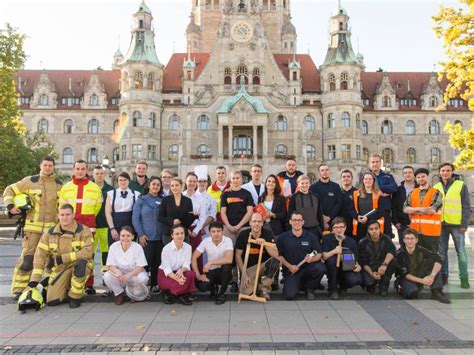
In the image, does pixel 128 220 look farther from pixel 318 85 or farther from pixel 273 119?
pixel 318 85

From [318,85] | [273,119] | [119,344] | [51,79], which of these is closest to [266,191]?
[119,344]

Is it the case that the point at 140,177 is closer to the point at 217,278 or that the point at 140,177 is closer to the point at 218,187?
the point at 218,187

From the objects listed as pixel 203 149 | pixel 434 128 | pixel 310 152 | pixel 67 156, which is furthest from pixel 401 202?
pixel 434 128

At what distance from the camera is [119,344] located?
5.62 meters

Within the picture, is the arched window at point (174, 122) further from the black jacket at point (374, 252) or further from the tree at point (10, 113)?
the black jacket at point (374, 252)

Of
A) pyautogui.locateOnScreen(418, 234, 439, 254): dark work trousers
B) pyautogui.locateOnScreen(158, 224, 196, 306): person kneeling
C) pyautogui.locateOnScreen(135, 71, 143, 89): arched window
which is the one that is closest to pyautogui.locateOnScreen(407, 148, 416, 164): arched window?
pyautogui.locateOnScreen(135, 71, 143, 89): arched window

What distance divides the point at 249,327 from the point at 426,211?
458 centimetres

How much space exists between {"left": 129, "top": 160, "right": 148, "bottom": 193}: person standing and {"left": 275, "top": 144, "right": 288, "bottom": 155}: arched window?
34361 millimetres

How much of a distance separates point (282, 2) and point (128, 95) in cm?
2784

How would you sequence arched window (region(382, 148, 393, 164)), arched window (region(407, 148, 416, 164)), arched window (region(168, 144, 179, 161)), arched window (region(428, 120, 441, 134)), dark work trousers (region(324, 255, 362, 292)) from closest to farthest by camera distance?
dark work trousers (region(324, 255, 362, 292))
arched window (region(168, 144, 179, 161))
arched window (region(382, 148, 393, 164))
arched window (region(407, 148, 416, 164))
arched window (region(428, 120, 441, 134))

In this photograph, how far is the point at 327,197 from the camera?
360 inches

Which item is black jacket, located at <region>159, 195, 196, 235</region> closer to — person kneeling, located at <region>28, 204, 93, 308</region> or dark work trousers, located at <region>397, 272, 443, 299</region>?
person kneeling, located at <region>28, 204, 93, 308</region>

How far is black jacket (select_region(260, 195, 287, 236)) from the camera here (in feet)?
28.6

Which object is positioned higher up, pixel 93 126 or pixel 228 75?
pixel 228 75
